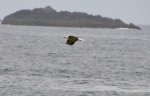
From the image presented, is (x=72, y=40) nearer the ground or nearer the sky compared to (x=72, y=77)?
nearer the sky

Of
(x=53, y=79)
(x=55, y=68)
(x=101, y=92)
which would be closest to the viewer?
(x=101, y=92)

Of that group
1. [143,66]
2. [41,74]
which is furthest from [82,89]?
[143,66]

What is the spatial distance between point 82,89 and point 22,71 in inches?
463

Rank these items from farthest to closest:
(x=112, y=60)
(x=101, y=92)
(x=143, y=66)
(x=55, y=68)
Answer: (x=112, y=60) < (x=143, y=66) < (x=55, y=68) < (x=101, y=92)

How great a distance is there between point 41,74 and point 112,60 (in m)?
20.8

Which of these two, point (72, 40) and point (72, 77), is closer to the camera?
point (72, 40)

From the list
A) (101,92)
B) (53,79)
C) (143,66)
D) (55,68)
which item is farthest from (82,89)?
(143,66)

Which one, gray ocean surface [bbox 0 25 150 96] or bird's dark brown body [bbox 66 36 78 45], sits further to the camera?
gray ocean surface [bbox 0 25 150 96]

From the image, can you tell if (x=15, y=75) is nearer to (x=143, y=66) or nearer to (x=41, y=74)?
(x=41, y=74)

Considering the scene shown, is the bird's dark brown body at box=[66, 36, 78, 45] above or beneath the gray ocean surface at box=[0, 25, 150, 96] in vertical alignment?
above

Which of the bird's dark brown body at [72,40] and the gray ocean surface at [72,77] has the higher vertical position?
the bird's dark brown body at [72,40]

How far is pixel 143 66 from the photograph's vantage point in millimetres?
64125

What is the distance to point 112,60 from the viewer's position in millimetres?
72625

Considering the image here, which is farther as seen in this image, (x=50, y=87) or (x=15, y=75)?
(x=15, y=75)
